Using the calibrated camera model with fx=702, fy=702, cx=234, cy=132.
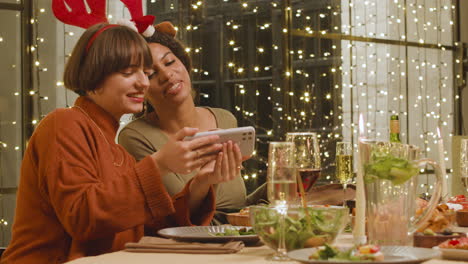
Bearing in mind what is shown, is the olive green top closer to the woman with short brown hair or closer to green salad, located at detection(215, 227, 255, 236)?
the woman with short brown hair

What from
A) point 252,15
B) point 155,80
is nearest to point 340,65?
point 252,15

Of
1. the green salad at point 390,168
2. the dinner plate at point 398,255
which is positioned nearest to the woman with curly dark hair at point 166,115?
the green salad at point 390,168

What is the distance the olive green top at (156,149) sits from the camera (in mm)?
2586

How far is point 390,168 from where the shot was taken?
4.29ft

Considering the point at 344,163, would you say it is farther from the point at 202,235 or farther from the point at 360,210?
the point at 360,210

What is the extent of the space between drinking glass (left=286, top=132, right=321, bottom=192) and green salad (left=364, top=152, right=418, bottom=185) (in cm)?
44

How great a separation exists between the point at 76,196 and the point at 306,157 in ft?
1.88

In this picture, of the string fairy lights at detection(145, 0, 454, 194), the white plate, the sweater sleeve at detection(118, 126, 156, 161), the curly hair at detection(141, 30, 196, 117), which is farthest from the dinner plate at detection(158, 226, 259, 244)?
the string fairy lights at detection(145, 0, 454, 194)

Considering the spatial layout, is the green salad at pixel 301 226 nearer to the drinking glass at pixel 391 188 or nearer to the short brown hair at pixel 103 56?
the drinking glass at pixel 391 188

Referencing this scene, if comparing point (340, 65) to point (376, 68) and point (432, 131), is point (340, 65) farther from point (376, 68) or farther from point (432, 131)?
point (432, 131)

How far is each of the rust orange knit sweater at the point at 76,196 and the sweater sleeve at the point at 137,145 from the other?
0.70m

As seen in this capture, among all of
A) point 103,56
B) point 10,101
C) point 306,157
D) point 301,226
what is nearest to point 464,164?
point 306,157

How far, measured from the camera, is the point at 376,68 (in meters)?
6.38

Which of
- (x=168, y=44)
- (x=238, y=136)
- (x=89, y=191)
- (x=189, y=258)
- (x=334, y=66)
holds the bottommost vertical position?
(x=189, y=258)
